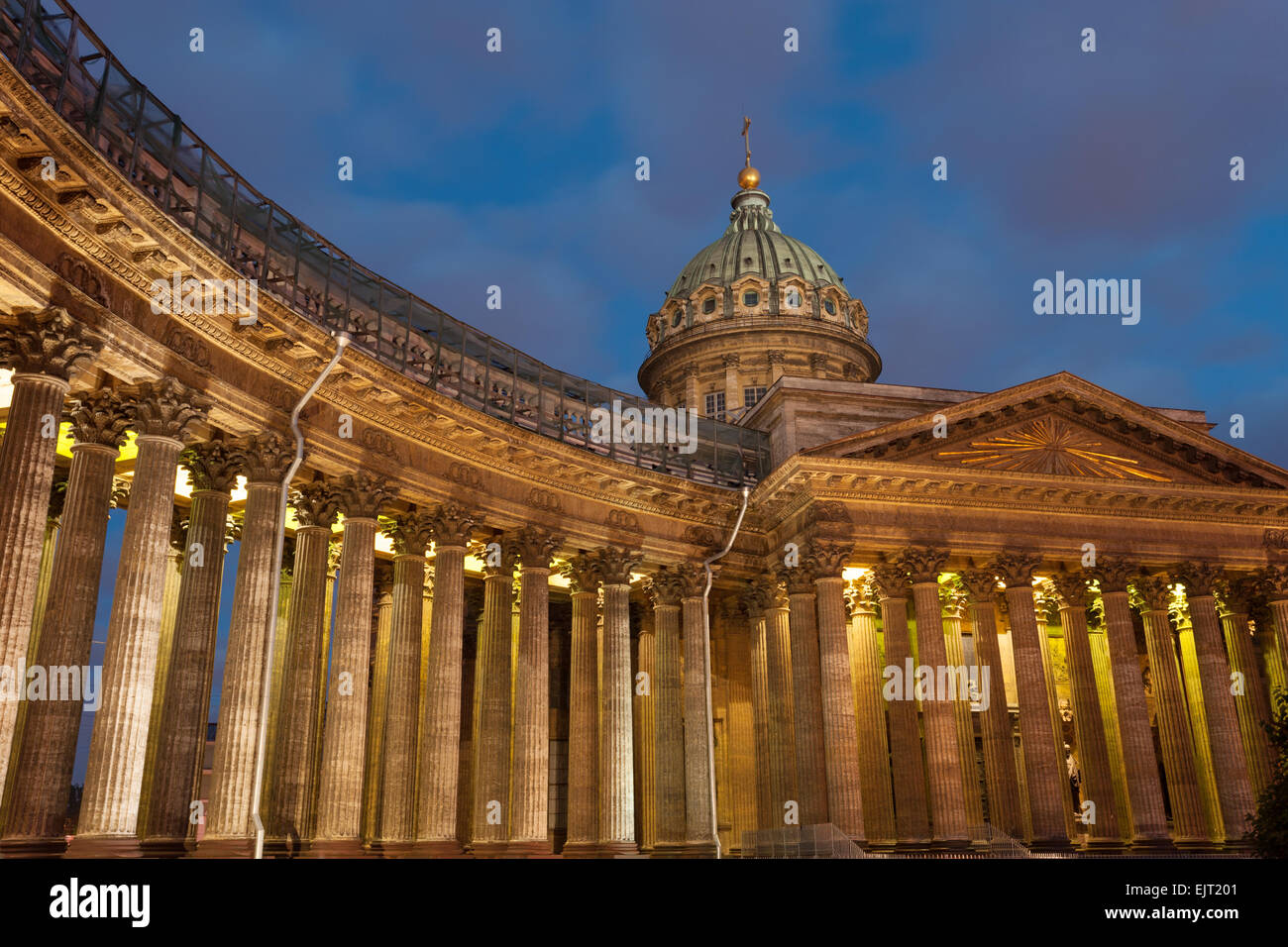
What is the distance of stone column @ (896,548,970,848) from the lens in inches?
1307

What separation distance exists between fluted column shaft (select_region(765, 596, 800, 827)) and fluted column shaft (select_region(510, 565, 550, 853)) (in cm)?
885

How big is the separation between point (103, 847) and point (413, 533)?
11819mm

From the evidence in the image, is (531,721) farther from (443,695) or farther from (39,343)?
(39,343)

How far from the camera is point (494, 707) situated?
30.4m

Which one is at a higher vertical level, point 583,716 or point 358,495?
point 358,495

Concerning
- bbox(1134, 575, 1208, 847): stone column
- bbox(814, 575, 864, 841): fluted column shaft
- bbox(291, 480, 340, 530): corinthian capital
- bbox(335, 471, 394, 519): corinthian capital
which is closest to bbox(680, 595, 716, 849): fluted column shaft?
bbox(814, 575, 864, 841): fluted column shaft

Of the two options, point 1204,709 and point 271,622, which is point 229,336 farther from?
point 1204,709

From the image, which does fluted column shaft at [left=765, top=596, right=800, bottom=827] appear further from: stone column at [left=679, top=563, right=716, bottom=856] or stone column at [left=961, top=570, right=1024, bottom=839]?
stone column at [left=961, top=570, right=1024, bottom=839]

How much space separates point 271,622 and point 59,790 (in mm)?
4825

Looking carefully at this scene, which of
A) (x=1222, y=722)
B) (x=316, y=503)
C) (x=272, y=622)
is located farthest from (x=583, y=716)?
(x=1222, y=722)

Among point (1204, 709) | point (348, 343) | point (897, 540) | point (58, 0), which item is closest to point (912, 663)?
point (897, 540)

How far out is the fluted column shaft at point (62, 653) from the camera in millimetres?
19172

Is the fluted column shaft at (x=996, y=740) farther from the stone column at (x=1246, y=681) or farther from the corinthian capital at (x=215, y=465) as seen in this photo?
the corinthian capital at (x=215, y=465)

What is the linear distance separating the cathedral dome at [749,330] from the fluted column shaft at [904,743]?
25.0 meters
